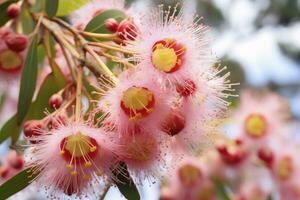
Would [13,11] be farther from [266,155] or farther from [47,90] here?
[266,155]

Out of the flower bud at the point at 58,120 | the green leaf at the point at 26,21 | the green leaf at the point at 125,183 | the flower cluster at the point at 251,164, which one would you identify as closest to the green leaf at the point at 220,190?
the flower cluster at the point at 251,164

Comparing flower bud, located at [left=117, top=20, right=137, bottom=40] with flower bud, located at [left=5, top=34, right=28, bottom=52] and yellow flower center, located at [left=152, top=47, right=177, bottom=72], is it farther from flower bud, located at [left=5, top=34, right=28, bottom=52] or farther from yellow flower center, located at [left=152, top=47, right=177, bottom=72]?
flower bud, located at [left=5, top=34, right=28, bottom=52]

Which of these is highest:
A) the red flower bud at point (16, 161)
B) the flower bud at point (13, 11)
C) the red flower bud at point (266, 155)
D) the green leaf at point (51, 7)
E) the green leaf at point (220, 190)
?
the flower bud at point (13, 11)

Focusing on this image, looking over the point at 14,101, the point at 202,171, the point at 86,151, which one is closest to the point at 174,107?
the point at 86,151

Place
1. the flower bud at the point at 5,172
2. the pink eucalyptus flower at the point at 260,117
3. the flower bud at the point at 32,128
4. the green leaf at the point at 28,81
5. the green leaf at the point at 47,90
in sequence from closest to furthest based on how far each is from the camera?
the flower bud at the point at 32,128, the green leaf at the point at 28,81, the green leaf at the point at 47,90, the flower bud at the point at 5,172, the pink eucalyptus flower at the point at 260,117

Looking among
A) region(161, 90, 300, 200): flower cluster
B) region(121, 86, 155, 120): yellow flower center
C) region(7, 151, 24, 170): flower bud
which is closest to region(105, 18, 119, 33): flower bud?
region(121, 86, 155, 120): yellow flower center

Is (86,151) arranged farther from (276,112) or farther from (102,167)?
(276,112)

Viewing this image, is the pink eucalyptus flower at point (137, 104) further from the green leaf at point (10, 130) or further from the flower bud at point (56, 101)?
the green leaf at point (10, 130)

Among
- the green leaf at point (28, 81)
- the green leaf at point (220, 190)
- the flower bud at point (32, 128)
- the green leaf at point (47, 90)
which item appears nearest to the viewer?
the flower bud at point (32, 128)
